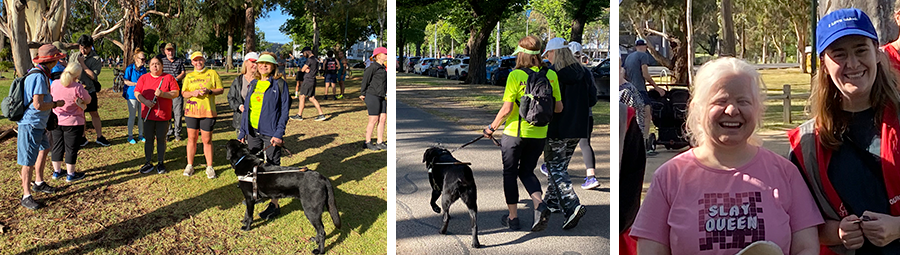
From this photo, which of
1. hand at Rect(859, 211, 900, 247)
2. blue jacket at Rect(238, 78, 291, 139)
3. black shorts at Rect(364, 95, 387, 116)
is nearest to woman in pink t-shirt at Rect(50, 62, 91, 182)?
blue jacket at Rect(238, 78, 291, 139)

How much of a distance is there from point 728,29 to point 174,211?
404 centimetres

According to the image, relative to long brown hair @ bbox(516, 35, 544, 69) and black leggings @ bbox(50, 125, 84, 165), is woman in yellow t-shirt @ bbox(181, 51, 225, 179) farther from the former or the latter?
Result: long brown hair @ bbox(516, 35, 544, 69)

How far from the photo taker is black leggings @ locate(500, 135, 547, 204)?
138 inches

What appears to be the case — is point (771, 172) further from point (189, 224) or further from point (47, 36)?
point (47, 36)

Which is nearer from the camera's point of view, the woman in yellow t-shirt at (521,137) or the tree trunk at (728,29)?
the tree trunk at (728,29)

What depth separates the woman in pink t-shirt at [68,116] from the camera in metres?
5.45

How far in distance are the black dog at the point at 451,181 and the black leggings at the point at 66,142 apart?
382 cm

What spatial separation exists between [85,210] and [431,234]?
3.02 meters

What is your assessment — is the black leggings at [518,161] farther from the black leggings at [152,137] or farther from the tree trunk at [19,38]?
the tree trunk at [19,38]

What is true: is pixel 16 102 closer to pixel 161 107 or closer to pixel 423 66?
pixel 161 107

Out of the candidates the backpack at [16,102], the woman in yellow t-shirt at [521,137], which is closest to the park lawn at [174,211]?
the backpack at [16,102]

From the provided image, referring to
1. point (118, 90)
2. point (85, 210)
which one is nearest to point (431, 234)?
point (85, 210)

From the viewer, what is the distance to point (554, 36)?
346cm

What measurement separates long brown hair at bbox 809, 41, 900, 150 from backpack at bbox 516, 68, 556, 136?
1588mm
